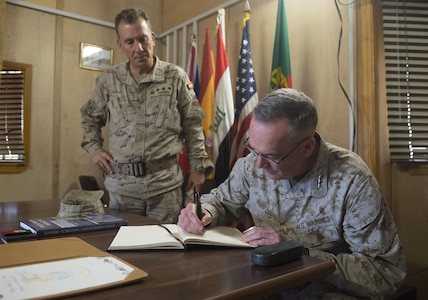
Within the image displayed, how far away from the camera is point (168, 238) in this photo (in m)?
0.99

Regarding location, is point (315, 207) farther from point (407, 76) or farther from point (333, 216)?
point (407, 76)

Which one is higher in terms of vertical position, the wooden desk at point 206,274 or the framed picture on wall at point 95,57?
the framed picture on wall at point 95,57

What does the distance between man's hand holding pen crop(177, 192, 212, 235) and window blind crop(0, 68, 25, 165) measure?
2311 mm

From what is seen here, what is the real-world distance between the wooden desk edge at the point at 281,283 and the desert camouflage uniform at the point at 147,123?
1.21m

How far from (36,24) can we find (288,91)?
266 cm

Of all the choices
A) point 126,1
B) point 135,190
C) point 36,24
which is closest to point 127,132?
point 135,190

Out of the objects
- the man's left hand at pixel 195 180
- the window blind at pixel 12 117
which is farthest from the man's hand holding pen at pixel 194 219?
the window blind at pixel 12 117

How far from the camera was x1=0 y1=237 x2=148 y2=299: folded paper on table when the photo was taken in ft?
2.02

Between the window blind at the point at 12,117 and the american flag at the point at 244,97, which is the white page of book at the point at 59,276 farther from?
the window blind at the point at 12,117

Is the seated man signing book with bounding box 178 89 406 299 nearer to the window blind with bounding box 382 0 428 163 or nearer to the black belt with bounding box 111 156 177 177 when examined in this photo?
the black belt with bounding box 111 156 177 177

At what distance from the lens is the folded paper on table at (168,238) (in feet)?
3.04

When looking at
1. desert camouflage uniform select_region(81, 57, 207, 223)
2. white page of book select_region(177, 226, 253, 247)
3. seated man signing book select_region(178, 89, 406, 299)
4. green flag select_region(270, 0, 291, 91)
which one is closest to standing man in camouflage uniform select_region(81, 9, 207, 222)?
desert camouflage uniform select_region(81, 57, 207, 223)

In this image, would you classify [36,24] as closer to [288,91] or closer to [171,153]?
[171,153]

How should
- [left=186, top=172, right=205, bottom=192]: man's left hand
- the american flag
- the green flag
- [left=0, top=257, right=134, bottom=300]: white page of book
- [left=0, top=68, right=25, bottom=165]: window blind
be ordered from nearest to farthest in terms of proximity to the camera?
[left=0, top=257, right=134, bottom=300]: white page of book < [left=186, top=172, right=205, bottom=192]: man's left hand < the green flag < the american flag < [left=0, top=68, right=25, bottom=165]: window blind
